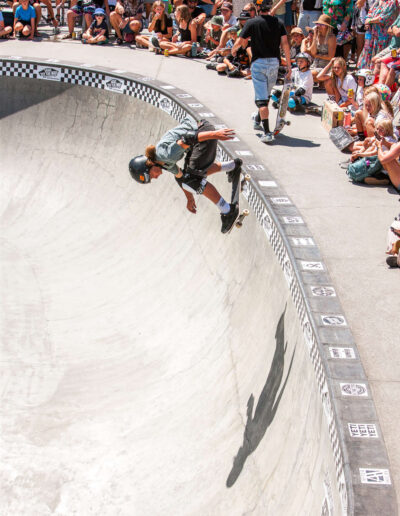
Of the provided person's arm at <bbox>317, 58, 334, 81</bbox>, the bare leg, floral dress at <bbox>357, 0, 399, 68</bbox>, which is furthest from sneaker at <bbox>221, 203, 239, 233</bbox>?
floral dress at <bbox>357, 0, 399, 68</bbox>

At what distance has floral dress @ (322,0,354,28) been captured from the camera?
43.6 ft

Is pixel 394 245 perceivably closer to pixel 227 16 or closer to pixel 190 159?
pixel 190 159

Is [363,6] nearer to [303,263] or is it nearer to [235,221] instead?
[235,221]

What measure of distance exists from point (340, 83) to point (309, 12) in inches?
160

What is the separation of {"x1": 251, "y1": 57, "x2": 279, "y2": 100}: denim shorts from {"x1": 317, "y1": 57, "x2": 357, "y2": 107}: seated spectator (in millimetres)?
1955

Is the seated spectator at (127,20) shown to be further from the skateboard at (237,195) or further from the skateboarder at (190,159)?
the skateboarder at (190,159)

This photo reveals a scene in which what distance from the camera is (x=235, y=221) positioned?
26.0 ft

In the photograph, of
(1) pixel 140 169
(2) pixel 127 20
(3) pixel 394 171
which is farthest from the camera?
(2) pixel 127 20

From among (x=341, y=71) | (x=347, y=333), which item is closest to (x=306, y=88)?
(x=341, y=71)

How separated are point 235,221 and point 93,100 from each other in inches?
267

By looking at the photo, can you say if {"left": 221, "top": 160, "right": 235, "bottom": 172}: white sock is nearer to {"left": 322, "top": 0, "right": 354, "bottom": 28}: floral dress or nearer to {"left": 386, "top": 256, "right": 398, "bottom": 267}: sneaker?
{"left": 386, "top": 256, "right": 398, "bottom": 267}: sneaker

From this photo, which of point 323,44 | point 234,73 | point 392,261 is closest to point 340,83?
point 323,44

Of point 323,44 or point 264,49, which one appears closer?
point 264,49

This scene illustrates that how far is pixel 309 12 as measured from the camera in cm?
1530
